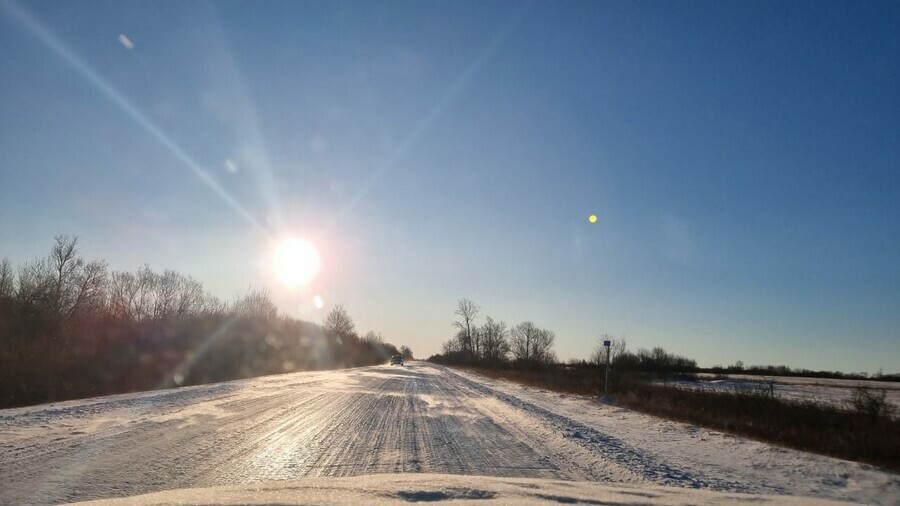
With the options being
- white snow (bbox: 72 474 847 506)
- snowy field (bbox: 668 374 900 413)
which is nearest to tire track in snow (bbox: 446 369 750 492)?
white snow (bbox: 72 474 847 506)

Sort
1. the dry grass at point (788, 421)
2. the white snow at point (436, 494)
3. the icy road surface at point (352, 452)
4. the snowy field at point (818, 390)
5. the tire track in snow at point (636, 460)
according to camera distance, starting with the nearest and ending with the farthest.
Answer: the white snow at point (436, 494) < the icy road surface at point (352, 452) < the tire track in snow at point (636, 460) < the dry grass at point (788, 421) < the snowy field at point (818, 390)

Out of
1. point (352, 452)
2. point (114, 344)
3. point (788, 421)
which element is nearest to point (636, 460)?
point (352, 452)

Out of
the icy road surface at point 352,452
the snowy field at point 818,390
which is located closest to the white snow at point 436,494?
the icy road surface at point 352,452

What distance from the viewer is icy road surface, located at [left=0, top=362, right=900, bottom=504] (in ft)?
22.9

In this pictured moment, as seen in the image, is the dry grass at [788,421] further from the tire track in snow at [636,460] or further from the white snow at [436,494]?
the white snow at [436,494]

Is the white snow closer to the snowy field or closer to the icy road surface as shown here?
the icy road surface

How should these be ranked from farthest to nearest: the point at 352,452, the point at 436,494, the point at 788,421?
the point at 788,421 → the point at 352,452 → the point at 436,494

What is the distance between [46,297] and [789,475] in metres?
51.9

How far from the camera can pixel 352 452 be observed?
348 inches

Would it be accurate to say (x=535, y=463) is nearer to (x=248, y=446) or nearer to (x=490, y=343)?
(x=248, y=446)

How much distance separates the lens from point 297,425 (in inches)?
476

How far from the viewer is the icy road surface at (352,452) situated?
6.97 metres

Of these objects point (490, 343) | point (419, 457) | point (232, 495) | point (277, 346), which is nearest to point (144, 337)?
point (277, 346)

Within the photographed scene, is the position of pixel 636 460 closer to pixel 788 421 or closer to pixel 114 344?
pixel 788 421
